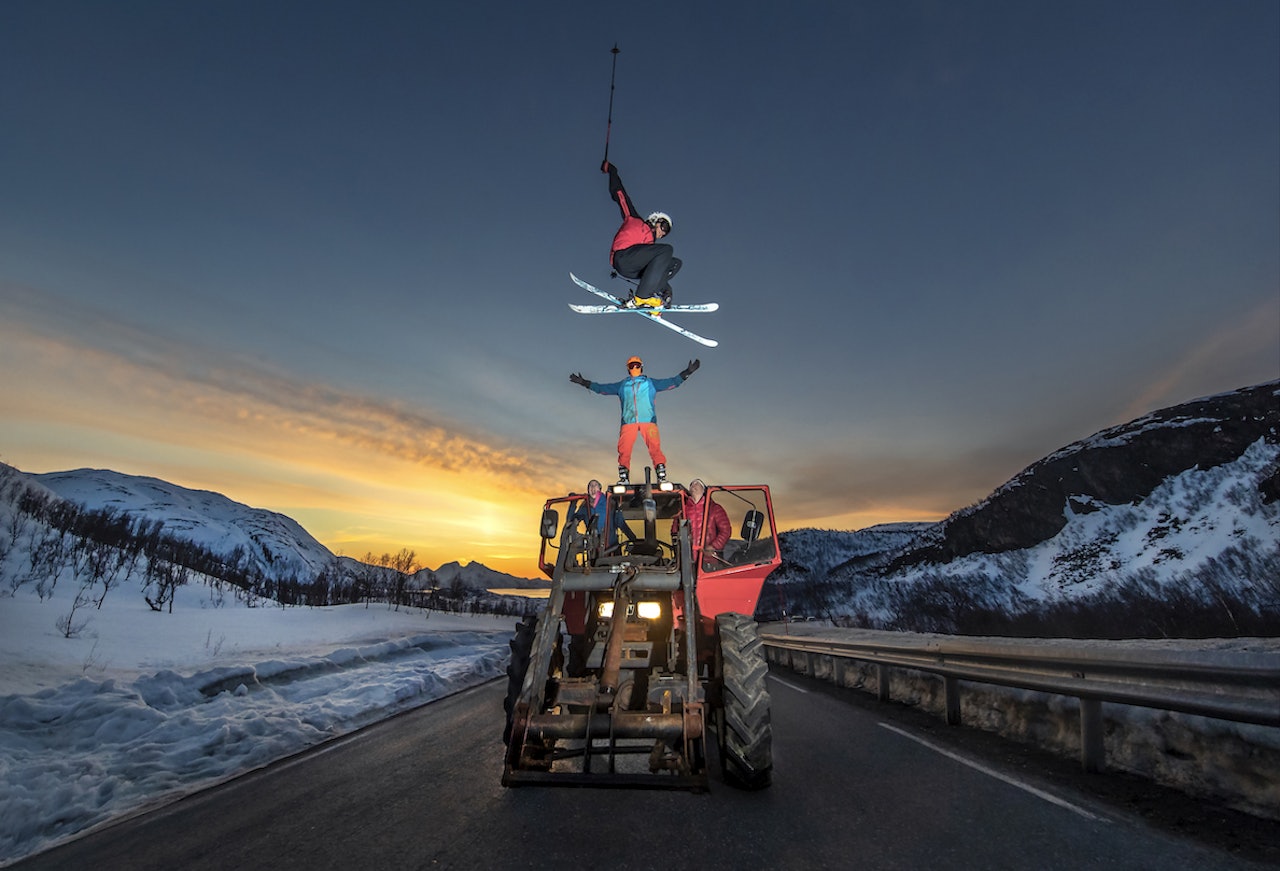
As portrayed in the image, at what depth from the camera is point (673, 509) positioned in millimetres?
7344

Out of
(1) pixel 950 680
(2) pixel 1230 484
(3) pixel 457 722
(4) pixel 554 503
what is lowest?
(3) pixel 457 722

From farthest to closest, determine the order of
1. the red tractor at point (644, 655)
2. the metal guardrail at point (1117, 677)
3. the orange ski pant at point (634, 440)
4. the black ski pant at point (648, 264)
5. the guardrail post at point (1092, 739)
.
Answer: the orange ski pant at point (634, 440), the black ski pant at point (648, 264), the guardrail post at point (1092, 739), the red tractor at point (644, 655), the metal guardrail at point (1117, 677)

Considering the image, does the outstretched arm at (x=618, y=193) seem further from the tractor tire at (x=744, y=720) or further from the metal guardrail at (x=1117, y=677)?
the metal guardrail at (x=1117, y=677)

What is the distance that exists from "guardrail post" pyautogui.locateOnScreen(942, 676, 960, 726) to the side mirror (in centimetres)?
526

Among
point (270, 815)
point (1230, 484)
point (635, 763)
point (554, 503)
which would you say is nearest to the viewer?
point (270, 815)

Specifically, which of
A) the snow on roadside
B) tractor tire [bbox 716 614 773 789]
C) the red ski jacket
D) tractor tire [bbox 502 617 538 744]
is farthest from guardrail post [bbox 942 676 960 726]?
the snow on roadside

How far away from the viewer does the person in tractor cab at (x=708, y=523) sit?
709 cm

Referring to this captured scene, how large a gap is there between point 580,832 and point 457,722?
4551 mm

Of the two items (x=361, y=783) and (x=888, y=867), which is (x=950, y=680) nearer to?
(x=888, y=867)

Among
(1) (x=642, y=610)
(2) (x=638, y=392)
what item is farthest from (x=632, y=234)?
(1) (x=642, y=610)

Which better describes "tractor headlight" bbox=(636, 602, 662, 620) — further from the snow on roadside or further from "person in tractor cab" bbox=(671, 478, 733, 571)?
the snow on roadside

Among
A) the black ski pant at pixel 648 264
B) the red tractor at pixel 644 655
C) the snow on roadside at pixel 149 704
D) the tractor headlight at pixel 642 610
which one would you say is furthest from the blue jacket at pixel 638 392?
the snow on roadside at pixel 149 704

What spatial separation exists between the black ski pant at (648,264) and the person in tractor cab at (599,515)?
7.71 ft

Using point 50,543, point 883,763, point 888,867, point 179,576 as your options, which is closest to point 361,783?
point 888,867
